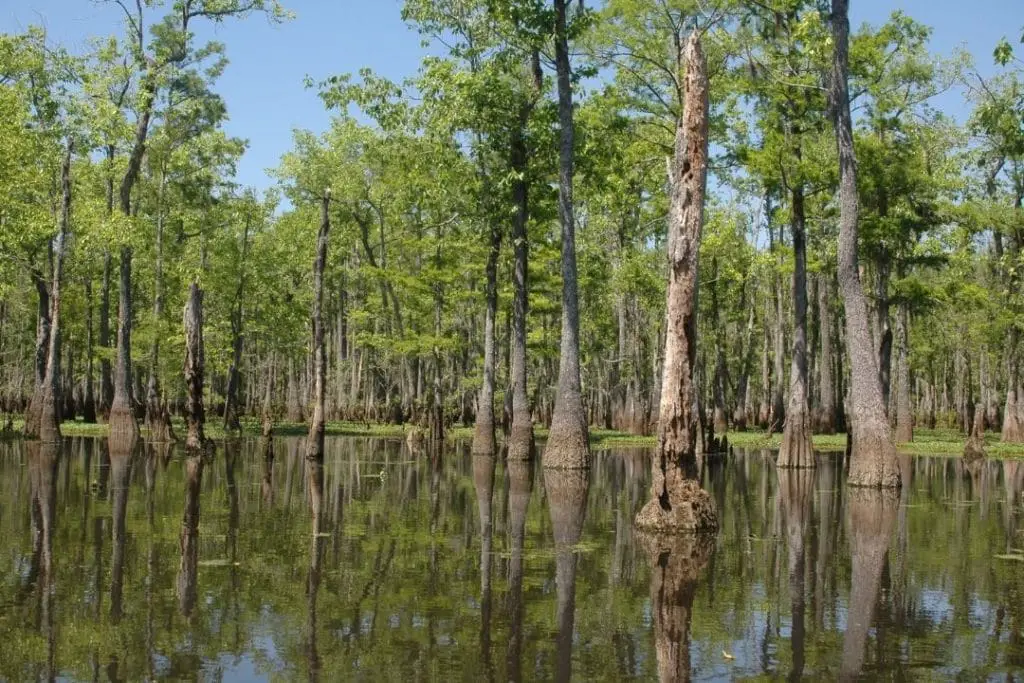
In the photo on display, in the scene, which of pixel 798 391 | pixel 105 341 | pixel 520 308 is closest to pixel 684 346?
pixel 520 308

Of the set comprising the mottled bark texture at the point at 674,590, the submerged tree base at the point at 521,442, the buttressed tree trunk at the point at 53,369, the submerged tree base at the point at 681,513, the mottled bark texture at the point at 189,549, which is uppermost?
the buttressed tree trunk at the point at 53,369

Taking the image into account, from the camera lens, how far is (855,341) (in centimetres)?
1902

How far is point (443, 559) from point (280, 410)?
49.9 m

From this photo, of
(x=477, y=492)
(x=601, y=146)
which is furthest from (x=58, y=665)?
(x=601, y=146)

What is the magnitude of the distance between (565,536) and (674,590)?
318 centimetres

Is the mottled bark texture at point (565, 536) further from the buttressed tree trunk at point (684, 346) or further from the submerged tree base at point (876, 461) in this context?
the submerged tree base at point (876, 461)

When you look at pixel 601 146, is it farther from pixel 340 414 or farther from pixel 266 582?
pixel 340 414

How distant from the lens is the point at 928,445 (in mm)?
31688

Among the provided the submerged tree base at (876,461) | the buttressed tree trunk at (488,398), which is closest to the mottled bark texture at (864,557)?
the submerged tree base at (876,461)

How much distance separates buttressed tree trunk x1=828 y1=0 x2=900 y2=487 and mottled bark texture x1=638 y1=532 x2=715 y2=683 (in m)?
7.21

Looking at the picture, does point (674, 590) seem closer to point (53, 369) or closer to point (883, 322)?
point (53, 369)

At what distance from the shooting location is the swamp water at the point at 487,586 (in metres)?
6.67

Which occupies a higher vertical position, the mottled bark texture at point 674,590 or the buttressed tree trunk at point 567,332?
the buttressed tree trunk at point 567,332

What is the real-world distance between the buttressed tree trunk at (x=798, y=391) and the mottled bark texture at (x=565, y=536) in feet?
17.2
